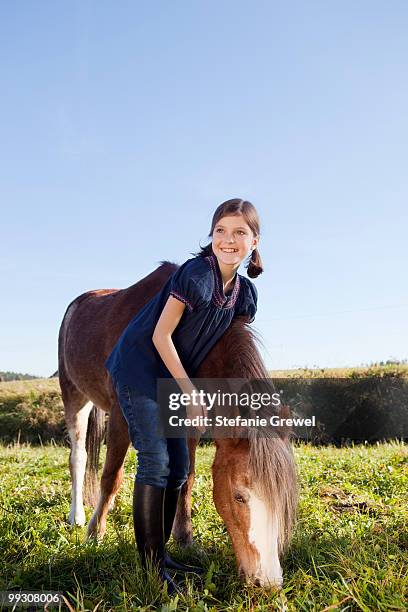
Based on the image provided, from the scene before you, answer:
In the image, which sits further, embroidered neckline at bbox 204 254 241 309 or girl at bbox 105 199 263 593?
embroidered neckline at bbox 204 254 241 309

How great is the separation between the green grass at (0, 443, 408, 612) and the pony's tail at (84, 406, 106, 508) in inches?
10.0

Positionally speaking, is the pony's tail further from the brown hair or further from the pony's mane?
the brown hair

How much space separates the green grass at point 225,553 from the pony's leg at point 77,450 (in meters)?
0.16

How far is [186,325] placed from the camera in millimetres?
3297

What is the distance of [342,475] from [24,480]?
11.7ft

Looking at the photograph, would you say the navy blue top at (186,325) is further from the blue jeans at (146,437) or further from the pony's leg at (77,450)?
the pony's leg at (77,450)

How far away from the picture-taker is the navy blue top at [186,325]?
10.3ft

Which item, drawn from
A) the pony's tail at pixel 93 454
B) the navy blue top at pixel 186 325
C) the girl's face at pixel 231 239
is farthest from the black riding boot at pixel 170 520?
the pony's tail at pixel 93 454

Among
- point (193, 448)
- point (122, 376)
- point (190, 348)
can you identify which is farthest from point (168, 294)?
point (193, 448)

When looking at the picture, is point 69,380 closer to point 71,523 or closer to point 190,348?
point 71,523

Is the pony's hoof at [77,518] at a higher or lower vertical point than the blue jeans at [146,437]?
lower

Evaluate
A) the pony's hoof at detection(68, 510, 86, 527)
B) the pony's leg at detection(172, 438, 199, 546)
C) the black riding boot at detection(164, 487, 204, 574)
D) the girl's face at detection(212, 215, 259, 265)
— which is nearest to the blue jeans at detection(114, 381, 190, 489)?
the black riding boot at detection(164, 487, 204, 574)

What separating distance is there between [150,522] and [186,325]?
1.15 m

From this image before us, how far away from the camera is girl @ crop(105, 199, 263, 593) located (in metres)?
3.08
